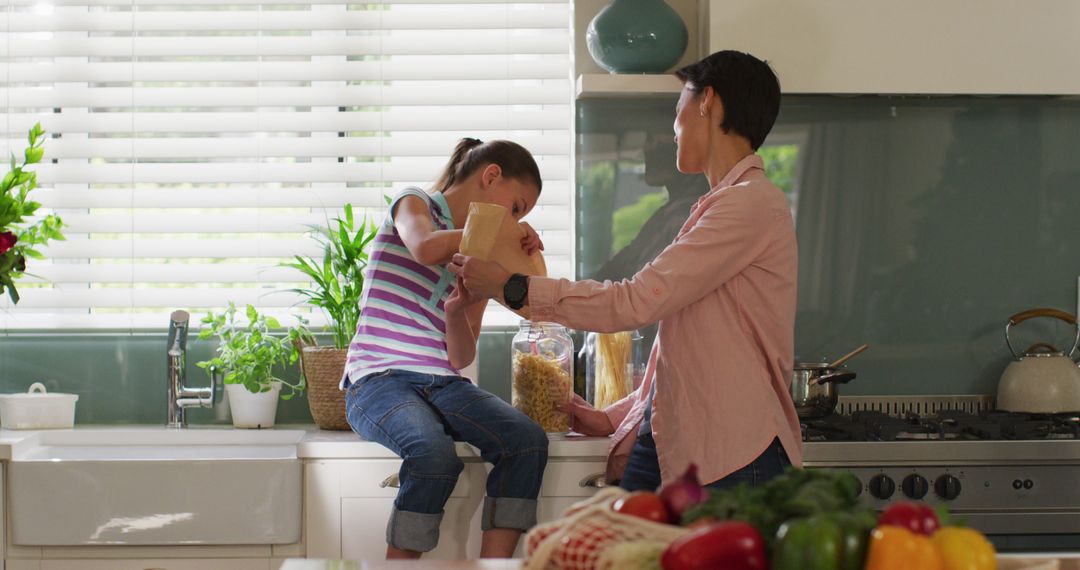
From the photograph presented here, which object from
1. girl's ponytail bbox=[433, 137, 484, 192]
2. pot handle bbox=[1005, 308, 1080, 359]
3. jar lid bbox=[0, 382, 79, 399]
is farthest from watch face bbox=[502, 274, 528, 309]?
pot handle bbox=[1005, 308, 1080, 359]

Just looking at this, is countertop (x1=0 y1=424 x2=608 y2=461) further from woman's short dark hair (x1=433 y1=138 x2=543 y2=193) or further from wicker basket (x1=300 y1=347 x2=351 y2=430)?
woman's short dark hair (x1=433 y1=138 x2=543 y2=193)

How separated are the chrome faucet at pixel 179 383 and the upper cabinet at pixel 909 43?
1494 mm

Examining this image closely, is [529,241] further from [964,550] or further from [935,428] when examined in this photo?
[964,550]

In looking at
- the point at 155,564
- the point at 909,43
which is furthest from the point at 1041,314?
the point at 155,564

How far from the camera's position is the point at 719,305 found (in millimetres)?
2068

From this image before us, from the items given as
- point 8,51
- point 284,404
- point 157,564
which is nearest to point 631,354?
point 284,404

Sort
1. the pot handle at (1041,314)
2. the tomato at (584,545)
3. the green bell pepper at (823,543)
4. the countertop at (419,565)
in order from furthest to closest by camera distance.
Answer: the pot handle at (1041,314) → the countertop at (419,565) → the tomato at (584,545) → the green bell pepper at (823,543)

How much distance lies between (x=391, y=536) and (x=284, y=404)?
0.88 m

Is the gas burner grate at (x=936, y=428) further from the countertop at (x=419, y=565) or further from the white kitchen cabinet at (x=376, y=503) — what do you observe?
the countertop at (x=419, y=565)

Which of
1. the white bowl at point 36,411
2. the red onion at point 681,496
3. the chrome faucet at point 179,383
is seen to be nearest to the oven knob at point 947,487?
the red onion at point 681,496

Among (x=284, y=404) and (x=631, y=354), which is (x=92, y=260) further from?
(x=631, y=354)

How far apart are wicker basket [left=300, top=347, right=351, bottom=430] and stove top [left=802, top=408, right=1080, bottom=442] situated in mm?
1091

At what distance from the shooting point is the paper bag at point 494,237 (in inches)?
84.4

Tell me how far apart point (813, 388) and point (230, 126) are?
167 centimetres
